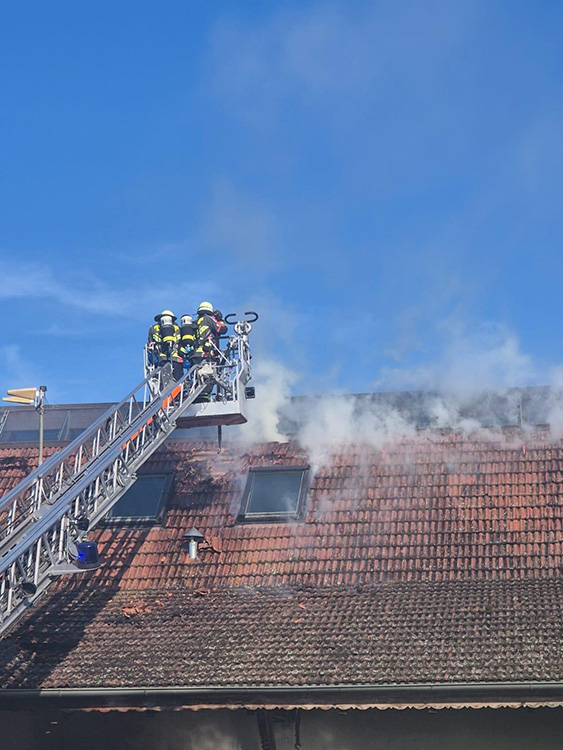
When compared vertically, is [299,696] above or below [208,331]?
below

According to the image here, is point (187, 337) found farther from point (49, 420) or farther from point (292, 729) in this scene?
point (292, 729)

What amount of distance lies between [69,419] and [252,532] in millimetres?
6591

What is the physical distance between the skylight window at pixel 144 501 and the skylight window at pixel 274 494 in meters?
1.35

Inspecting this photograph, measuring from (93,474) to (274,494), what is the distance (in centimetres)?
353

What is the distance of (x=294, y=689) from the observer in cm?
1024

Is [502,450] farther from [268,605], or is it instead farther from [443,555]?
[268,605]

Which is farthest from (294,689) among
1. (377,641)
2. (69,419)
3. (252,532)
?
(69,419)

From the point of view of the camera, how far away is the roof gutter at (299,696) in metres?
9.83

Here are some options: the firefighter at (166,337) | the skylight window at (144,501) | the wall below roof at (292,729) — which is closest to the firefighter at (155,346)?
the firefighter at (166,337)

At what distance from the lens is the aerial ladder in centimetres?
1049

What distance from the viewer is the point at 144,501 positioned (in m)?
14.8

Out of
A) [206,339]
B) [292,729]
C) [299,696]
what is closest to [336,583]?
[292,729]

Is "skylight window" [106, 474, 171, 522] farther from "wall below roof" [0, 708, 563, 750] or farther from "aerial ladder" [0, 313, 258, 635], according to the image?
"wall below roof" [0, 708, 563, 750]

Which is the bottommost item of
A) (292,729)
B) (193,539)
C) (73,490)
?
(292,729)
